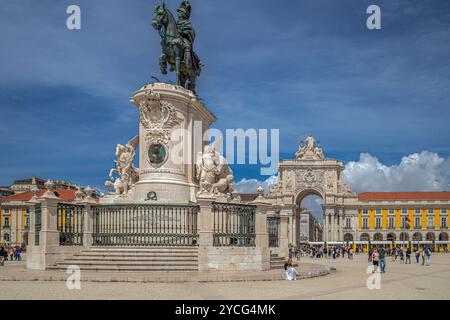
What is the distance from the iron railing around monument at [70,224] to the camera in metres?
18.5

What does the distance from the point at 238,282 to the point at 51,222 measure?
7281 millimetres

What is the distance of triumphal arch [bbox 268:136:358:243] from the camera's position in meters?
110

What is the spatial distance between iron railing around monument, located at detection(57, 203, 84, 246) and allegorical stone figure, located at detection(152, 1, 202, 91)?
6922 millimetres

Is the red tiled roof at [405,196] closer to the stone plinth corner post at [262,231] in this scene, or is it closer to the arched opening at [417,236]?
the arched opening at [417,236]

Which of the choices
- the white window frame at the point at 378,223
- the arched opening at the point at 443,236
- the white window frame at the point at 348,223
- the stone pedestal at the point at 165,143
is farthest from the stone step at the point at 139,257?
the arched opening at the point at 443,236

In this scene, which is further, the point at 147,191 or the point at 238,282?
the point at 147,191

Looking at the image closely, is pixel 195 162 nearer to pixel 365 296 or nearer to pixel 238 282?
pixel 238 282

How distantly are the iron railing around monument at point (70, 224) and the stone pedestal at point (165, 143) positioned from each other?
2257mm

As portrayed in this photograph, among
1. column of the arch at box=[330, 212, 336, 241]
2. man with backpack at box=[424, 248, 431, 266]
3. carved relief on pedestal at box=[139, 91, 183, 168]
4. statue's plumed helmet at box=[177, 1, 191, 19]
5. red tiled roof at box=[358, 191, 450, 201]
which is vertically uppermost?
statue's plumed helmet at box=[177, 1, 191, 19]

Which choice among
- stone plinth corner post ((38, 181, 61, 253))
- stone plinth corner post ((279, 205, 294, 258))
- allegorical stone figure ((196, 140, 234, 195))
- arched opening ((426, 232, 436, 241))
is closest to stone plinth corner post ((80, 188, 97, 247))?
stone plinth corner post ((38, 181, 61, 253))

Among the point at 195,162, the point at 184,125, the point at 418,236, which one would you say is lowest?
the point at 418,236

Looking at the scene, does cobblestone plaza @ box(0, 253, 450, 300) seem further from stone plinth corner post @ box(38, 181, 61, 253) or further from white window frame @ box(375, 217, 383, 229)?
white window frame @ box(375, 217, 383, 229)
